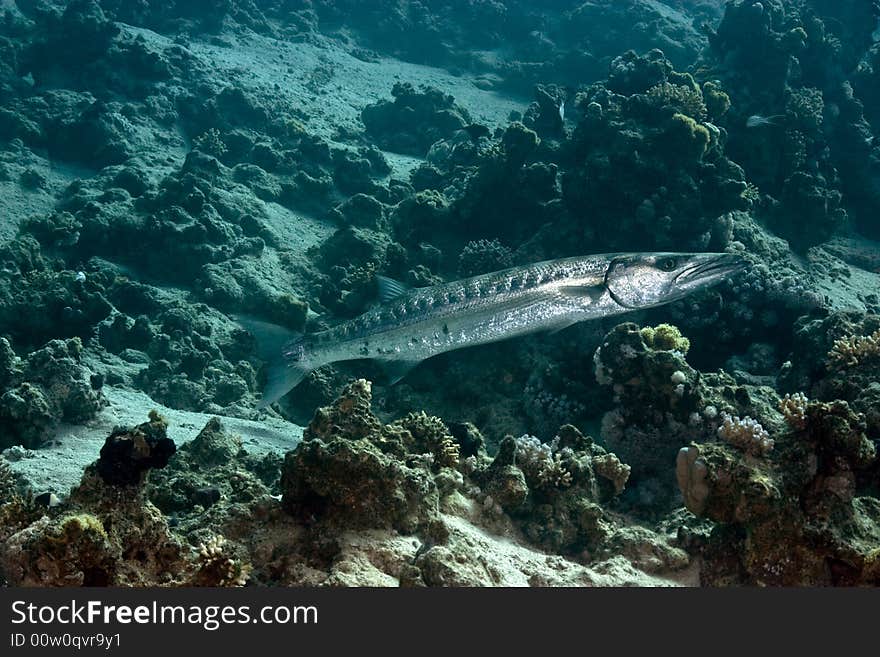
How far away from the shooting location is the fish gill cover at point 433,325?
3.54 m

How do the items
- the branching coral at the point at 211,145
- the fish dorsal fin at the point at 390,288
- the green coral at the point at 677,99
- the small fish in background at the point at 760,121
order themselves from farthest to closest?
the branching coral at the point at 211,145, the small fish in background at the point at 760,121, the green coral at the point at 677,99, the fish dorsal fin at the point at 390,288

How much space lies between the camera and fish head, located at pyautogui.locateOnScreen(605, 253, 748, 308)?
254 inches

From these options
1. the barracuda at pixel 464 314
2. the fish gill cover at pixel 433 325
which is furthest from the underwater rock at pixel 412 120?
the barracuda at pixel 464 314

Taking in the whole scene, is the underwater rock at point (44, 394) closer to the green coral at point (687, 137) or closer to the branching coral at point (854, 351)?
the branching coral at point (854, 351)

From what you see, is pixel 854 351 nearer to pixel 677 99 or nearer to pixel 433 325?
pixel 433 325

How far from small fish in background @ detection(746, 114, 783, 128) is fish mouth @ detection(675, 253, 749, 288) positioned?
325 inches

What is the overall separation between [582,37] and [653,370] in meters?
26.1

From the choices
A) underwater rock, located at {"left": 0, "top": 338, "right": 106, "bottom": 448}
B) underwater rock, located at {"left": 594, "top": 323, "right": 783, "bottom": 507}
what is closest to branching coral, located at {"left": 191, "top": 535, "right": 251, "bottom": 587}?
underwater rock, located at {"left": 0, "top": 338, "right": 106, "bottom": 448}

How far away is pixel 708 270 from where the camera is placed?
6445mm

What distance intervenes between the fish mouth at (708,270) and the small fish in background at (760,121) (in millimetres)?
8262

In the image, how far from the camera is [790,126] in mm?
13398

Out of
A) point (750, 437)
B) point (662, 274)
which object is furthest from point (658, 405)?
point (750, 437)

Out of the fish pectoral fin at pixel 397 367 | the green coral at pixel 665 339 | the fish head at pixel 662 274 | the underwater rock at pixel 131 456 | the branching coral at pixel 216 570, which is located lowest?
the fish pectoral fin at pixel 397 367

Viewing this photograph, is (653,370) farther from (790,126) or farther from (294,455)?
(790,126)
